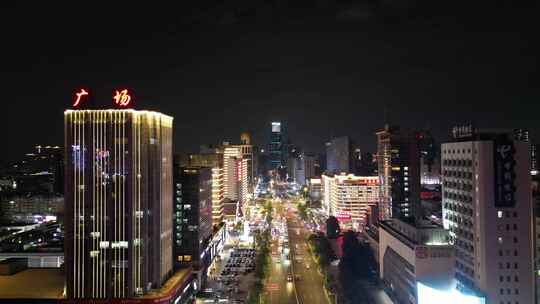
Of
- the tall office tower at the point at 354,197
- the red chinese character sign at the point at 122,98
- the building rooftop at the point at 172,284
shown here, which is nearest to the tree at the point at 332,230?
the tall office tower at the point at 354,197

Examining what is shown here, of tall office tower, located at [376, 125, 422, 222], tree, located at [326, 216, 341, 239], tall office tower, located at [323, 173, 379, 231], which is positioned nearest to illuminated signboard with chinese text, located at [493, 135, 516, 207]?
tall office tower, located at [376, 125, 422, 222]

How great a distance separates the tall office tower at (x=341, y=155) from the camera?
126594mm

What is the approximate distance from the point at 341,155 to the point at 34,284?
107 m

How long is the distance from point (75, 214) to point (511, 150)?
93.7 ft

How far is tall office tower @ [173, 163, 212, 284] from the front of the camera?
43.0 meters

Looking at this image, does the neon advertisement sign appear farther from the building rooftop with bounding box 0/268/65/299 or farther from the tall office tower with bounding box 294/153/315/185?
the tall office tower with bounding box 294/153/315/185

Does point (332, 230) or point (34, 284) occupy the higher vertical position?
point (34, 284)

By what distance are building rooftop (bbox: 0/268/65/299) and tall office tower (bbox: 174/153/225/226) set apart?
77.2 ft

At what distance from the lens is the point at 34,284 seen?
3412cm

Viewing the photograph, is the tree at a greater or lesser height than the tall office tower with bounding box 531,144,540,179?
lesser

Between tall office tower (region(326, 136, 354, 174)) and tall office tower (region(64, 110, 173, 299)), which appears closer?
tall office tower (region(64, 110, 173, 299))

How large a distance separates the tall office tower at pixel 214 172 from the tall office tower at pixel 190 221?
42.2 feet

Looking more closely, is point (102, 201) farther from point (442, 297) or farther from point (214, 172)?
point (214, 172)

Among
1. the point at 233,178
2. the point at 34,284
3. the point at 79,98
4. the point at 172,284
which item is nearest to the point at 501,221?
the point at 172,284
